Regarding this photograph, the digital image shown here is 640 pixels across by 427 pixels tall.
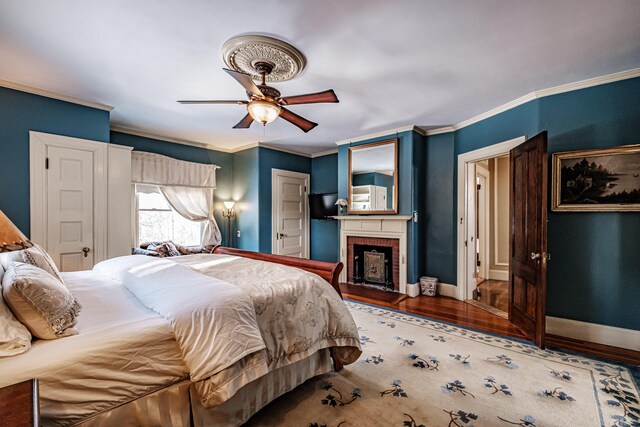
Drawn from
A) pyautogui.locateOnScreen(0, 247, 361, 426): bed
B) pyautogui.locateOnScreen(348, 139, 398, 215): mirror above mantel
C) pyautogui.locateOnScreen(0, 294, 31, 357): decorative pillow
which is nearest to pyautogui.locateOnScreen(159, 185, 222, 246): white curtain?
pyautogui.locateOnScreen(348, 139, 398, 215): mirror above mantel

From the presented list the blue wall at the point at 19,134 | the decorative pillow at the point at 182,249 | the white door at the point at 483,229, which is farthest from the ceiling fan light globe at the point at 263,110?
the white door at the point at 483,229

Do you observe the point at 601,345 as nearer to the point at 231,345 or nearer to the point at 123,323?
the point at 231,345

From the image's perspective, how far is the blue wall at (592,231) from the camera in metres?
Result: 2.62

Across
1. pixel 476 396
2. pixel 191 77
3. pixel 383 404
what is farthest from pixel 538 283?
pixel 191 77

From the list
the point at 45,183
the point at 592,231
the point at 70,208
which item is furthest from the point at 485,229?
the point at 45,183

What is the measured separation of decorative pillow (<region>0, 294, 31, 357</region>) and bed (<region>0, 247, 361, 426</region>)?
3 centimetres

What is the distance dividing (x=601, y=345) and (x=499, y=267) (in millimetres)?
2868

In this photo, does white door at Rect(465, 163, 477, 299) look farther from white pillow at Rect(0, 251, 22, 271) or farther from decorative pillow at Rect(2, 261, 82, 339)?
white pillow at Rect(0, 251, 22, 271)

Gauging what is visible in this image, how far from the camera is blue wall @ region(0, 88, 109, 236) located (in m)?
2.83

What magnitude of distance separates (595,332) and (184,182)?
Answer: 568 cm

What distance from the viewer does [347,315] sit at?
2.11m

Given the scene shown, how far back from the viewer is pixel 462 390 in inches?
78.8

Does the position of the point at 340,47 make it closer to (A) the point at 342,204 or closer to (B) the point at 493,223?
(A) the point at 342,204

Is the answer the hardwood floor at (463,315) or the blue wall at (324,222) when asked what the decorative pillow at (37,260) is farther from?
the blue wall at (324,222)
